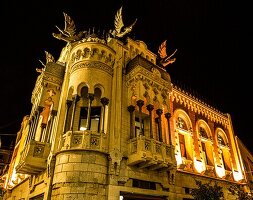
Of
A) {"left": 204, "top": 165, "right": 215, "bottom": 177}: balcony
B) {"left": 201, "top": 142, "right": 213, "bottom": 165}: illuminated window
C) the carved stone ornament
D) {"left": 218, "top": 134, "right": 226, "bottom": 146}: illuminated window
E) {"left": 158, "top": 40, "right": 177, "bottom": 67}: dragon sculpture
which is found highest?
{"left": 158, "top": 40, "right": 177, "bottom": 67}: dragon sculpture

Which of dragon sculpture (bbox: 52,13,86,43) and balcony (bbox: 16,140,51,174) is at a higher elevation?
dragon sculpture (bbox: 52,13,86,43)

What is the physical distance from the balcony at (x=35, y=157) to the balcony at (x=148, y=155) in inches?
210

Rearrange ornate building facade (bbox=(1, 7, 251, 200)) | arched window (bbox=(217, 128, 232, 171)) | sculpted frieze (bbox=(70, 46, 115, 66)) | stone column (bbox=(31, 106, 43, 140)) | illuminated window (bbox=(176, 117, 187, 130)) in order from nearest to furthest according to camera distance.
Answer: ornate building facade (bbox=(1, 7, 251, 200))
sculpted frieze (bbox=(70, 46, 115, 66))
stone column (bbox=(31, 106, 43, 140))
illuminated window (bbox=(176, 117, 187, 130))
arched window (bbox=(217, 128, 232, 171))

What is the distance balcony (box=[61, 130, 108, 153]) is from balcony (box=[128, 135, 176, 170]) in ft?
5.67

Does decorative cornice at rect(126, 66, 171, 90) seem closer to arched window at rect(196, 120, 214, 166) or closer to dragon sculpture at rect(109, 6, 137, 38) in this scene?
dragon sculpture at rect(109, 6, 137, 38)

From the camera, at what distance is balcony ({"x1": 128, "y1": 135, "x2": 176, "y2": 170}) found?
42.3 feet

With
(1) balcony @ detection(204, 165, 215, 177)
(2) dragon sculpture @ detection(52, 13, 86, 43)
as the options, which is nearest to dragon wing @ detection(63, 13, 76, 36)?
(2) dragon sculpture @ detection(52, 13, 86, 43)

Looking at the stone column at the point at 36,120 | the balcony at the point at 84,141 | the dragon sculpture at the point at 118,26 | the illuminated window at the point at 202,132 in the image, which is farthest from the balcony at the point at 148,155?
the dragon sculpture at the point at 118,26

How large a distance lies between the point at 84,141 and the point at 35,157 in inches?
144

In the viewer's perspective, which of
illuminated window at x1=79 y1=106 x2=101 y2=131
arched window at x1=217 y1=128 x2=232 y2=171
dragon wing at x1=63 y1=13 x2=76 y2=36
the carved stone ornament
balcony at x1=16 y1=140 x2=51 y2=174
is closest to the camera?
the carved stone ornament

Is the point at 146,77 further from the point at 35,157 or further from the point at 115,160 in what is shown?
the point at 35,157

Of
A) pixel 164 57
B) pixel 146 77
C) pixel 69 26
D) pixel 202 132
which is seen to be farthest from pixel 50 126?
pixel 202 132

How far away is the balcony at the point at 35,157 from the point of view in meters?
13.4

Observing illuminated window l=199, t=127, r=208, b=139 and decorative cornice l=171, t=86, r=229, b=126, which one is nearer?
decorative cornice l=171, t=86, r=229, b=126
